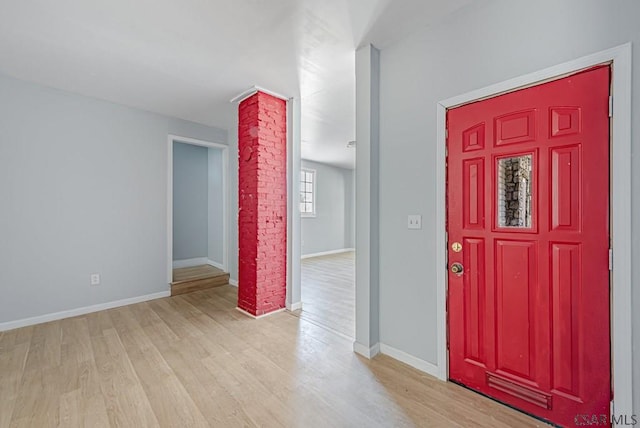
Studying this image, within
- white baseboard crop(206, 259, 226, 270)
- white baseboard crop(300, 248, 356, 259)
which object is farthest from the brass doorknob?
white baseboard crop(300, 248, 356, 259)

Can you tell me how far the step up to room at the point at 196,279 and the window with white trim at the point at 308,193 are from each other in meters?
3.19

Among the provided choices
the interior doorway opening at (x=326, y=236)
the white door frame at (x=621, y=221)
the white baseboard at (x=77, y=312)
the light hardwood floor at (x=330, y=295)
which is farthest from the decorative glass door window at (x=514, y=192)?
the white baseboard at (x=77, y=312)

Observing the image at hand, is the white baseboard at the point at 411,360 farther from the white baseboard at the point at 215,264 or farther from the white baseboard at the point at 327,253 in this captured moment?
the white baseboard at the point at 327,253

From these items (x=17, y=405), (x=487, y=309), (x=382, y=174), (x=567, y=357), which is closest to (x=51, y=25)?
(x=17, y=405)

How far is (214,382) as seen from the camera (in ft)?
6.42

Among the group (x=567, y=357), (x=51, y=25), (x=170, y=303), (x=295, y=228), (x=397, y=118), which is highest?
(x=51, y=25)

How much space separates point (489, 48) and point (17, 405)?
3.95 m

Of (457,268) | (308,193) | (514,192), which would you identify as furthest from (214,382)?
(308,193)

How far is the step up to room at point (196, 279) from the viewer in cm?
412

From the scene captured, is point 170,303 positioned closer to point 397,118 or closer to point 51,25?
point 51,25

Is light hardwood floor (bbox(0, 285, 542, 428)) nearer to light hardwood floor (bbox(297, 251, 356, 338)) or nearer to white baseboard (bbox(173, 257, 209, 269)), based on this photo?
light hardwood floor (bbox(297, 251, 356, 338))

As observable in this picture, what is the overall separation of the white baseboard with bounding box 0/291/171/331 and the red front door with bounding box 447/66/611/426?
13.0 ft

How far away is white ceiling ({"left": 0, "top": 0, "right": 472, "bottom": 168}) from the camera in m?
1.91

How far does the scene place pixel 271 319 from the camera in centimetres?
313
